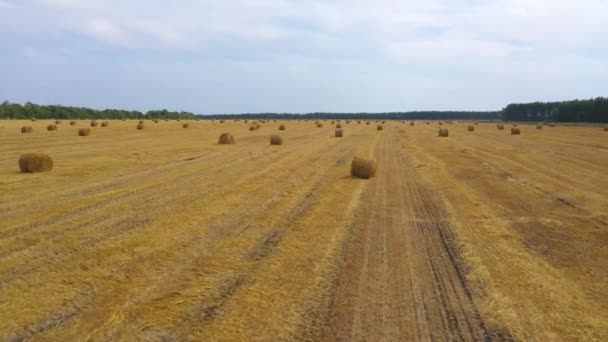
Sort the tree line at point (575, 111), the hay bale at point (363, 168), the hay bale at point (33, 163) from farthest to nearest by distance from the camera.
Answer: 1. the tree line at point (575, 111)
2. the hay bale at point (33, 163)
3. the hay bale at point (363, 168)

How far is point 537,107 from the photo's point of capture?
504ft

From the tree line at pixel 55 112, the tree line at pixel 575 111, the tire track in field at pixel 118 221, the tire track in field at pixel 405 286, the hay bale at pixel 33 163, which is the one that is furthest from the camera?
the tree line at pixel 575 111

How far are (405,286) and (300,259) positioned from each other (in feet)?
5.41

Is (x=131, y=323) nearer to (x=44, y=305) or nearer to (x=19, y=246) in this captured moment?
(x=44, y=305)

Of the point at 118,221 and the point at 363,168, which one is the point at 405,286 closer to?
the point at 118,221

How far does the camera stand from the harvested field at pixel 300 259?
196 inches

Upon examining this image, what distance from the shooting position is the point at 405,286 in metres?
6.04

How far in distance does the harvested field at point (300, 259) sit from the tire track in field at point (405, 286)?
0.02 meters

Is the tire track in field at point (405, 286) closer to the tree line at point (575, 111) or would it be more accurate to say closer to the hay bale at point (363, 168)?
the hay bale at point (363, 168)

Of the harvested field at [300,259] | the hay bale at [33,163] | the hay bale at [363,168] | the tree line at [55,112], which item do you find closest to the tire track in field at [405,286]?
the harvested field at [300,259]

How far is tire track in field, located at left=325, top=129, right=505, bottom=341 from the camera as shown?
4.89 metres

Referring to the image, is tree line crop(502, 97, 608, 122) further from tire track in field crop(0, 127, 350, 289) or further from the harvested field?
tire track in field crop(0, 127, 350, 289)

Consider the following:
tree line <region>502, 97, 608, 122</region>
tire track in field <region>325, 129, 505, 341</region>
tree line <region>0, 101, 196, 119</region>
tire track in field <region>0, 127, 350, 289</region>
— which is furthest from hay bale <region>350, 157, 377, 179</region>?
tree line <region>502, 97, 608, 122</region>

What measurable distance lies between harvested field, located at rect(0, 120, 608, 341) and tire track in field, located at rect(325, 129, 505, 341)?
2cm
